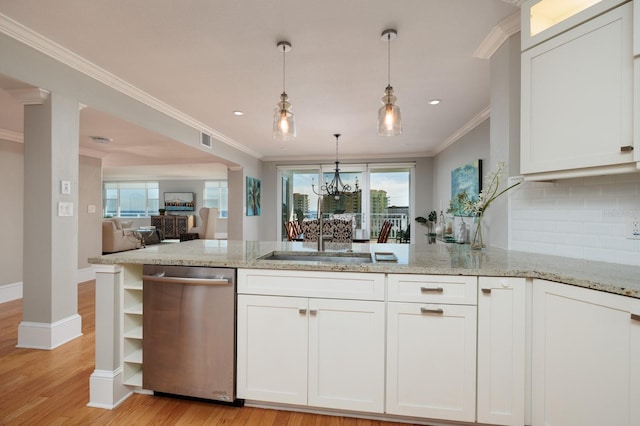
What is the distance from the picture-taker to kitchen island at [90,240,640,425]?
4.36 ft

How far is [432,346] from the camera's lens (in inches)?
59.5

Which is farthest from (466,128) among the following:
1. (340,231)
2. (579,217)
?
(579,217)

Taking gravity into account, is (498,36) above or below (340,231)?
above

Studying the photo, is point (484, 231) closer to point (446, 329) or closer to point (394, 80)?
point (446, 329)

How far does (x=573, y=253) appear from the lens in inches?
69.6

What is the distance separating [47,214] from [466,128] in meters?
5.17

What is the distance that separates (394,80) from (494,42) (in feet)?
3.11

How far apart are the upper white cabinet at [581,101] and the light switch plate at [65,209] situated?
349cm

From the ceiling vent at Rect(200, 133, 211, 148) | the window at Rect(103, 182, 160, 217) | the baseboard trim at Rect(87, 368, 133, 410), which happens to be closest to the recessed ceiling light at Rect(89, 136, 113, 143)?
the ceiling vent at Rect(200, 133, 211, 148)

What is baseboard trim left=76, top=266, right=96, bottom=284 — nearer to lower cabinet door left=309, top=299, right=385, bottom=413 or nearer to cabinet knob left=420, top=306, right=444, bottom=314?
lower cabinet door left=309, top=299, right=385, bottom=413

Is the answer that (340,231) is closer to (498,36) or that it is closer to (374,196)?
(374,196)

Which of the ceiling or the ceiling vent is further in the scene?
the ceiling vent

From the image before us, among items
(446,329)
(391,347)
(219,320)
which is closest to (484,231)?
(446,329)

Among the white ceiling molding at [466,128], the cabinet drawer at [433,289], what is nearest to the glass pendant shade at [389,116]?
the cabinet drawer at [433,289]
